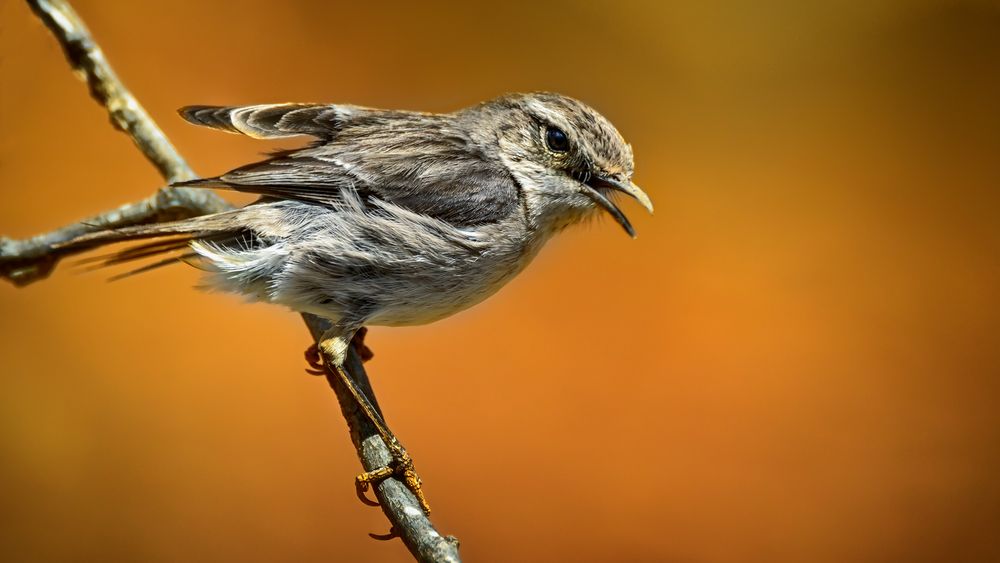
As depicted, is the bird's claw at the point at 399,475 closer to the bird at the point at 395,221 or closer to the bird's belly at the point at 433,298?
the bird at the point at 395,221

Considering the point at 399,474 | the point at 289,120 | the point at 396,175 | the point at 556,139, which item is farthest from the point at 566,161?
the point at 399,474

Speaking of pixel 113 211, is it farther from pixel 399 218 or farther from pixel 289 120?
pixel 399 218

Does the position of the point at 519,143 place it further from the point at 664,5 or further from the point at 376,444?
the point at 664,5

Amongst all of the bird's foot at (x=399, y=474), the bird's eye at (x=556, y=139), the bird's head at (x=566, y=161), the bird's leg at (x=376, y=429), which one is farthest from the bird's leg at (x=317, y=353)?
the bird's eye at (x=556, y=139)

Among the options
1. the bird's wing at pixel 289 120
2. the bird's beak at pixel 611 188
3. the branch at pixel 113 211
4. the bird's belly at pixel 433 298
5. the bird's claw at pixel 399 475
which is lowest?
the bird's claw at pixel 399 475

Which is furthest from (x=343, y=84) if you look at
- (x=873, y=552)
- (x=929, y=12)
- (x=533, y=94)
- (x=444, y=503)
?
(x=873, y=552)

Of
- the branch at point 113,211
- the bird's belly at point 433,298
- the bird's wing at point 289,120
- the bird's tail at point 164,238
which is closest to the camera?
the bird's tail at point 164,238
